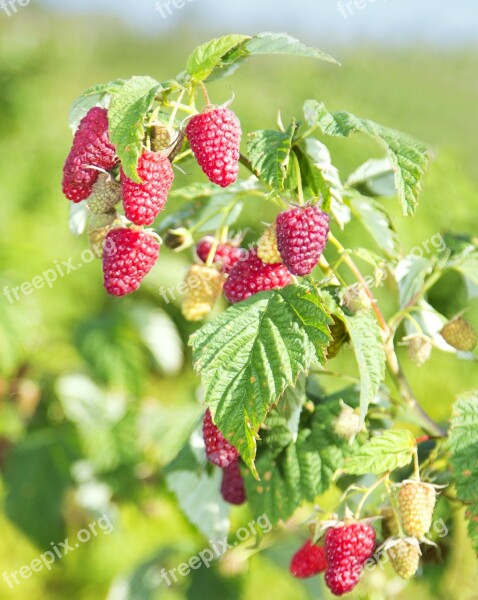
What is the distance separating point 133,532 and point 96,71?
4.07 metres

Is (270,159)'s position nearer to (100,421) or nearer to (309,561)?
(309,561)

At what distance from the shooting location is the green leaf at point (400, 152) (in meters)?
0.67

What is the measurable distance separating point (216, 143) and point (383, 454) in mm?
322

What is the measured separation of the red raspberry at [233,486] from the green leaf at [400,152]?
0.37 metres

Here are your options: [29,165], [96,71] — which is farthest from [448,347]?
[96,71]

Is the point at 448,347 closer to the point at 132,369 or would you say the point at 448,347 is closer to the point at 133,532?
the point at 132,369

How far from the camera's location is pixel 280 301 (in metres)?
0.71

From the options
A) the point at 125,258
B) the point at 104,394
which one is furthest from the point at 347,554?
the point at 104,394

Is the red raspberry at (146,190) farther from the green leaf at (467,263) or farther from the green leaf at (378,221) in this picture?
the green leaf at (467,263)

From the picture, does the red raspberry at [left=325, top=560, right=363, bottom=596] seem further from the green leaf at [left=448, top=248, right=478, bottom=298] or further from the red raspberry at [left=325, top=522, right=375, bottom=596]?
the green leaf at [left=448, top=248, right=478, bottom=298]

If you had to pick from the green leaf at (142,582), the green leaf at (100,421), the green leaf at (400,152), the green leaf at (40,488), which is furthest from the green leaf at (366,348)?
the green leaf at (40,488)

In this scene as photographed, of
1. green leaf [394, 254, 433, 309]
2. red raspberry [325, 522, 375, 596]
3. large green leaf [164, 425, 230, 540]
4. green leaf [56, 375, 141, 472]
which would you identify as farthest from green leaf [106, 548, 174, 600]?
green leaf [394, 254, 433, 309]

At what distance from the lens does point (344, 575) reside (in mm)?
790

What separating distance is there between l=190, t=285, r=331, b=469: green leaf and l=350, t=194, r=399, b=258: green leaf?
16 cm
